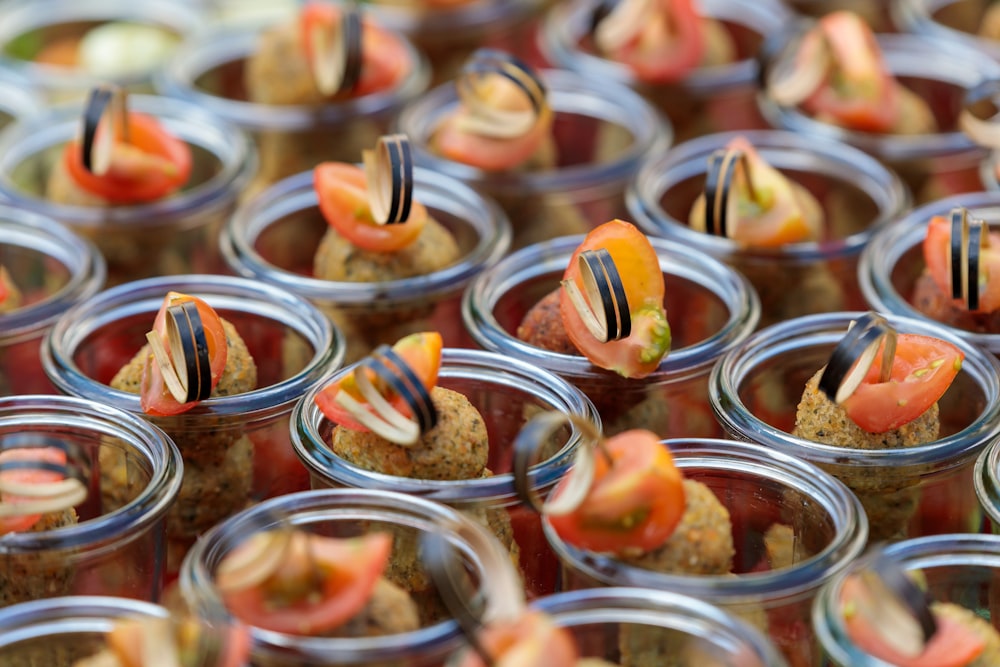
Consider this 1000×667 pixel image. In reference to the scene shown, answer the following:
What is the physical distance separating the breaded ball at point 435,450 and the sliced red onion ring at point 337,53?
725mm

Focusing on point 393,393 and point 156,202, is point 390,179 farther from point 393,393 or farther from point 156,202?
point 156,202

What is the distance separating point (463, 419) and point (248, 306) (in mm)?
387

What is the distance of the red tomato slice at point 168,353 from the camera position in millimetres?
1392

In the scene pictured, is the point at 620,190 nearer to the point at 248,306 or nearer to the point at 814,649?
the point at 248,306

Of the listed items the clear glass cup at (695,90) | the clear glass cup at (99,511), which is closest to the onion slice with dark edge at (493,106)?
the clear glass cup at (695,90)

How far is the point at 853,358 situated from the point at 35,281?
0.98 metres

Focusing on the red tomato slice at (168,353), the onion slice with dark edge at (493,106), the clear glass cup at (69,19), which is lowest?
the red tomato slice at (168,353)

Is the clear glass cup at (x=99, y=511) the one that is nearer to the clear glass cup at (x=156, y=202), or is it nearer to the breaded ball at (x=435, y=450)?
the breaded ball at (x=435, y=450)

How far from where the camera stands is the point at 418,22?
237 centimetres

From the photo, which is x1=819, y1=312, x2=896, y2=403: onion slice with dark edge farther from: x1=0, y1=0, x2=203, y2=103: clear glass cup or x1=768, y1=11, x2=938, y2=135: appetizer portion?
x1=0, y1=0, x2=203, y2=103: clear glass cup

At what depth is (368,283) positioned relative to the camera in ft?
5.26

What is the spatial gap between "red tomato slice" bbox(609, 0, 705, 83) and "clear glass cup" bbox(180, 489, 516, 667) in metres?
1.08

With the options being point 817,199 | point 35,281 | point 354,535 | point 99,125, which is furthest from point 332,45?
point 354,535

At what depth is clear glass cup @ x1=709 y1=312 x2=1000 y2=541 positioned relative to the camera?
1.32m
